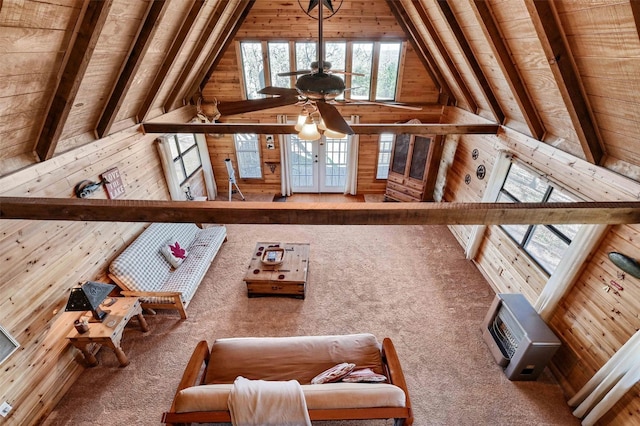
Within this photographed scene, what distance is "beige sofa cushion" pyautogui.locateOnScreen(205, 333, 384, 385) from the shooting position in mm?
2750

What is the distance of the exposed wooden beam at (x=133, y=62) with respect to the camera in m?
2.70

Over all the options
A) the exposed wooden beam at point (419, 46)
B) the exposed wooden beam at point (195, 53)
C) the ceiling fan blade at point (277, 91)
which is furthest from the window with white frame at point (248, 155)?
the ceiling fan blade at point (277, 91)

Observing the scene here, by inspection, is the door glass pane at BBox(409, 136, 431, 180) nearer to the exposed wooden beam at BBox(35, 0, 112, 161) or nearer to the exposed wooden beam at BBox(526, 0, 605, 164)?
the exposed wooden beam at BBox(526, 0, 605, 164)

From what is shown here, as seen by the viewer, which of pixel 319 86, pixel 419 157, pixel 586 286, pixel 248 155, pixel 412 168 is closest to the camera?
pixel 319 86

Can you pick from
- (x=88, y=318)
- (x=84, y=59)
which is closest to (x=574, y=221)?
(x=84, y=59)

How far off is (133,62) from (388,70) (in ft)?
15.4

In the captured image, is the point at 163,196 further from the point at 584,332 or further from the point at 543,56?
the point at 584,332

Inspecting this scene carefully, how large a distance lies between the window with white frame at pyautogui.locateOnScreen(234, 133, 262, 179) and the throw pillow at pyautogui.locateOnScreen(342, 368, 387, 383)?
5503 mm

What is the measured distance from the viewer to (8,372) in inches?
100

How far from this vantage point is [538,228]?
12.2ft

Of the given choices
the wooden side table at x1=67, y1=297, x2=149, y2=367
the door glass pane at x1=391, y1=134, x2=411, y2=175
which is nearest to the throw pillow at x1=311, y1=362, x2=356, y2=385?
the wooden side table at x1=67, y1=297, x2=149, y2=367

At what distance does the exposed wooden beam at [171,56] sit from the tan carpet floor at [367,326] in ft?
8.58

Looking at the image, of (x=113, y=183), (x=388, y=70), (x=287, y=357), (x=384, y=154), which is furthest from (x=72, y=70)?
(x=384, y=154)

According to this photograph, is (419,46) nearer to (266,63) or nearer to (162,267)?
(266,63)
